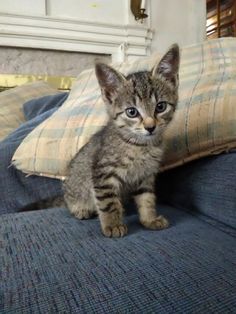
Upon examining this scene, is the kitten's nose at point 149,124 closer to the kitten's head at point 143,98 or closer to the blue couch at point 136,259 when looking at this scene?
the kitten's head at point 143,98

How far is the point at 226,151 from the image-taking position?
85 centimetres

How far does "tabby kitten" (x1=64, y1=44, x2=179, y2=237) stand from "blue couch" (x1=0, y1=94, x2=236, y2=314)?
0.18ft

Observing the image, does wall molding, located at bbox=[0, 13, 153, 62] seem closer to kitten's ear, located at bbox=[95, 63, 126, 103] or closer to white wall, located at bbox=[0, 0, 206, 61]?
white wall, located at bbox=[0, 0, 206, 61]

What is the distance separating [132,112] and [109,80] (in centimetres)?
11

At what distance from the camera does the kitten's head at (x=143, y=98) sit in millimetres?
843

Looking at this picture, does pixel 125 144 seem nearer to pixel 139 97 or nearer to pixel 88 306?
pixel 139 97

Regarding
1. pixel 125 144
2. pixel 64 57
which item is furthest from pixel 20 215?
pixel 64 57

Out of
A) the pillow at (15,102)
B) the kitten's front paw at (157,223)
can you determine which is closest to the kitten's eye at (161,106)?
the kitten's front paw at (157,223)

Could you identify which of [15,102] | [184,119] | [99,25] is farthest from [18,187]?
[99,25]

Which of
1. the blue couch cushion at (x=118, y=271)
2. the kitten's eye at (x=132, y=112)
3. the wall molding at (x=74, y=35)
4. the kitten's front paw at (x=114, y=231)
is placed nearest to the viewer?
the blue couch cushion at (x=118, y=271)

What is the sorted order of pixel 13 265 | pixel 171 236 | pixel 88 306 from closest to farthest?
pixel 88 306 → pixel 13 265 → pixel 171 236

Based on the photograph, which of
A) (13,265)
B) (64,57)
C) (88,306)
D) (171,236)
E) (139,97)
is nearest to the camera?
(88,306)

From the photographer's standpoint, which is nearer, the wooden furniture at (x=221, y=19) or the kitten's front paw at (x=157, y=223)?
the kitten's front paw at (x=157, y=223)

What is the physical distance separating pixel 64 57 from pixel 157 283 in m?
2.23
